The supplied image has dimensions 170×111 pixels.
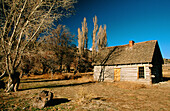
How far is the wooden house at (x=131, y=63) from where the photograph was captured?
47.3ft

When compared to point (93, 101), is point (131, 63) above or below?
above

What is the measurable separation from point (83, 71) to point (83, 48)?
6.51 m

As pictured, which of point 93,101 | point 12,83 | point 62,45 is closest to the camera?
point 93,101

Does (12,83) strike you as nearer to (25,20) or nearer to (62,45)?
(25,20)

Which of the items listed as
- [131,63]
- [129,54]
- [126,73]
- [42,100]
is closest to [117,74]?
[126,73]

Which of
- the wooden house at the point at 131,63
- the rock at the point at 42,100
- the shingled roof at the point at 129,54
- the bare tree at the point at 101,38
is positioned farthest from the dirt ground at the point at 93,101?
the bare tree at the point at 101,38


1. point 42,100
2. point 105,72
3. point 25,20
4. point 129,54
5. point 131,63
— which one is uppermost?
point 25,20

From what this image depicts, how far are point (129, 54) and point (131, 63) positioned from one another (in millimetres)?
1994

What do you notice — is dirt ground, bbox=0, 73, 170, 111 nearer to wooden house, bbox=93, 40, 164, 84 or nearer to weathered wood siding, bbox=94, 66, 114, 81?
wooden house, bbox=93, 40, 164, 84

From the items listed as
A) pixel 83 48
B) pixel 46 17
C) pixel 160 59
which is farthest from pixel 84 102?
pixel 83 48

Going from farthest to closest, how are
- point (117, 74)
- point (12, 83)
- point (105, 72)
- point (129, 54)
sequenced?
point (105, 72) → point (129, 54) → point (117, 74) → point (12, 83)

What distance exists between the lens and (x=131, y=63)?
15523 mm

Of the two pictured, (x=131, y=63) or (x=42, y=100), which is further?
(x=131, y=63)

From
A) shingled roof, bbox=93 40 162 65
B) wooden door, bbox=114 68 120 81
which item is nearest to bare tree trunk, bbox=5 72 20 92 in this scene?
shingled roof, bbox=93 40 162 65
